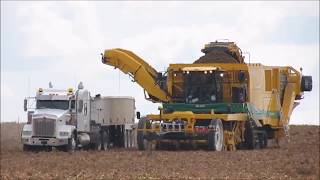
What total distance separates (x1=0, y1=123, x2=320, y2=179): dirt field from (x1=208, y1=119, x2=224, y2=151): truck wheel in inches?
21.0

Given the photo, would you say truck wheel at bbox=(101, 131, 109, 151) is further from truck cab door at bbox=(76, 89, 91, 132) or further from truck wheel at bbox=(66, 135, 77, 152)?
truck wheel at bbox=(66, 135, 77, 152)

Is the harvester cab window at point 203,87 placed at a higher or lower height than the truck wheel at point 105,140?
higher

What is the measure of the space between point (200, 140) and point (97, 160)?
6.52 meters

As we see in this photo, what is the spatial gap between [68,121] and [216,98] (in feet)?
22.5

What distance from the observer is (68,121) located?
40.0 metres

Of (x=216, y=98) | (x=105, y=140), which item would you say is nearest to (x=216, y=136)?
(x=216, y=98)

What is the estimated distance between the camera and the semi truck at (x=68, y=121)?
3884 centimetres

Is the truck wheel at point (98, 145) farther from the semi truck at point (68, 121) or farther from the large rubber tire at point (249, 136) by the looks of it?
the large rubber tire at point (249, 136)

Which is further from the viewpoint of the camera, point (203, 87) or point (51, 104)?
point (51, 104)

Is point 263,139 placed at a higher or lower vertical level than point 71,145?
higher

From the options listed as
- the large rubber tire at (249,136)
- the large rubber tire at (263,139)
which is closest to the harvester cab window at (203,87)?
the large rubber tire at (249,136)

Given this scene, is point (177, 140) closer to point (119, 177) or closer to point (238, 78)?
point (238, 78)

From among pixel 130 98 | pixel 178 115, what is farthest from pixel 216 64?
pixel 130 98

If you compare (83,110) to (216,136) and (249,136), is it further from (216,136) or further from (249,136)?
(216,136)
